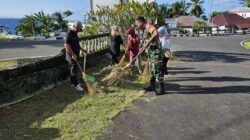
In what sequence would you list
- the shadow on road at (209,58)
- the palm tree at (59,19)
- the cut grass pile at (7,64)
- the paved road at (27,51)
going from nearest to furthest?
the cut grass pile at (7,64) → the shadow on road at (209,58) → the paved road at (27,51) → the palm tree at (59,19)

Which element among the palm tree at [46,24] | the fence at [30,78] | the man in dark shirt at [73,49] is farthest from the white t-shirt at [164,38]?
the palm tree at [46,24]

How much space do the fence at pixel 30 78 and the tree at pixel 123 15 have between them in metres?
5.54

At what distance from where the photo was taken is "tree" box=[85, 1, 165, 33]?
14234 mm

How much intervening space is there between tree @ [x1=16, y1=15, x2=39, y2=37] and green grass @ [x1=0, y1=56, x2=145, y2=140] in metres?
42.4

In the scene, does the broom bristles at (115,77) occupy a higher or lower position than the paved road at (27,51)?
higher

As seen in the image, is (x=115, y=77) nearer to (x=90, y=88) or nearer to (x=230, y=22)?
(x=90, y=88)

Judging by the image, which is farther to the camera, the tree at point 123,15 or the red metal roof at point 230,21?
the red metal roof at point 230,21

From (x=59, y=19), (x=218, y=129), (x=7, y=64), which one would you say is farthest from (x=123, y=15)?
(x=59, y=19)

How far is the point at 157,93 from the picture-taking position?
7.70m

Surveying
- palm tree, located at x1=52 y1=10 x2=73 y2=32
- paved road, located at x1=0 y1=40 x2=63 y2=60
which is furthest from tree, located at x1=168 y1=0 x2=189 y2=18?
paved road, located at x1=0 y1=40 x2=63 y2=60

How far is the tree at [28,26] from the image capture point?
49.2 m

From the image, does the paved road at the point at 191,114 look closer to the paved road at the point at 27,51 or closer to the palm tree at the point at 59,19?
the paved road at the point at 27,51

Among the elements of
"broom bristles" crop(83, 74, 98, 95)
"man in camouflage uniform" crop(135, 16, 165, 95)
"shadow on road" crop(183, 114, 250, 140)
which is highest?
"man in camouflage uniform" crop(135, 16, 165, 95)

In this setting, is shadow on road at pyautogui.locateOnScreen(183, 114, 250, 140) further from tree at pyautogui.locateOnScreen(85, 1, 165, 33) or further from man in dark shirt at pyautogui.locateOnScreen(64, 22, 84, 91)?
tree at pyautogui.locateOnScreen(85, 1, 165, 33)
